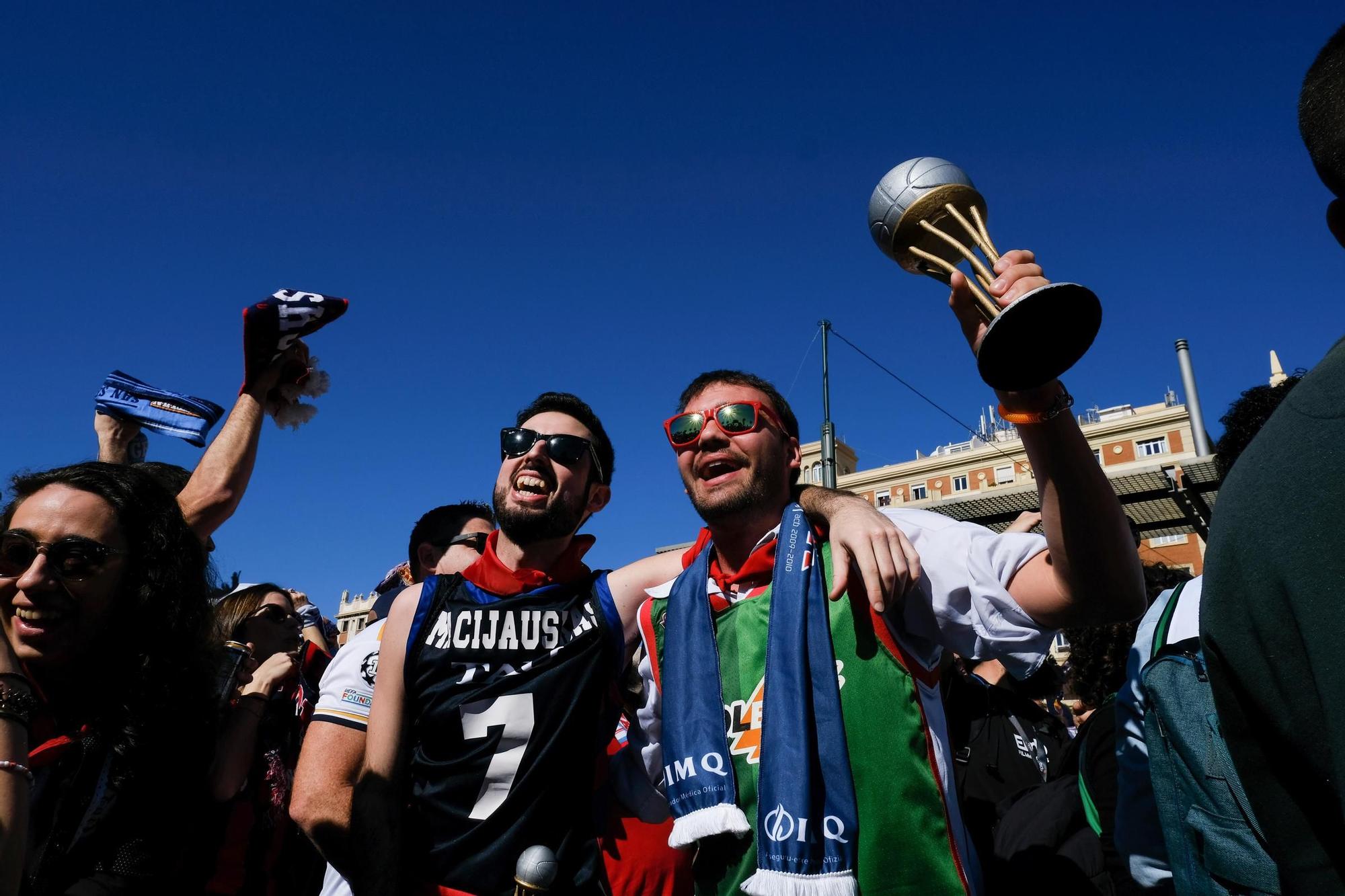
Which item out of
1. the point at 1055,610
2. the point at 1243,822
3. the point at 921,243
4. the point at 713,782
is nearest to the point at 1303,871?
the point at 1243,822

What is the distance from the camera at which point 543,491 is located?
3371mm

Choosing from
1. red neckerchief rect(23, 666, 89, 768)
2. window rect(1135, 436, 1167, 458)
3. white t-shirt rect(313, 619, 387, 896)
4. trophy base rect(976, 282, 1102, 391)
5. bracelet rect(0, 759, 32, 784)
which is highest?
window rect(1135, 436, 1167, 458)

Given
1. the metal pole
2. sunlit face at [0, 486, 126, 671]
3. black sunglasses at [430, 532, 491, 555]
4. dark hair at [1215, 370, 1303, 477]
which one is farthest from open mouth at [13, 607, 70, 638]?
the metal pole

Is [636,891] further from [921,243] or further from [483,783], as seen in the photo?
[921,243]

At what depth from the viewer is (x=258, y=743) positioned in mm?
3842

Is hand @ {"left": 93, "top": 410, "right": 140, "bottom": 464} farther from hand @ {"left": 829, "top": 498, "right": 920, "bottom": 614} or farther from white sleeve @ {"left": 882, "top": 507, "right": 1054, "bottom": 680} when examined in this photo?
white sleeve @ {"left": 882, "top": 507, "right": 1054, "bottom": 680}

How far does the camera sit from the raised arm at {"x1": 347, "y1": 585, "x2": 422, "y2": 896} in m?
2.62

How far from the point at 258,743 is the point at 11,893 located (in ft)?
7.40

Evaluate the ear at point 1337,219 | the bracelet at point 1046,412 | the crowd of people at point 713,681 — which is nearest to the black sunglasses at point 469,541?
the crowd of people at point 713,681

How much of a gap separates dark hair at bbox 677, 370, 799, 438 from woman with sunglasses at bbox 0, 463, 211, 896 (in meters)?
1.79

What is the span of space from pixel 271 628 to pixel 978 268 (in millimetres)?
3930

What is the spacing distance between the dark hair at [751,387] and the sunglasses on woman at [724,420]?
7 cm

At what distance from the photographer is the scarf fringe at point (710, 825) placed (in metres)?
2.15

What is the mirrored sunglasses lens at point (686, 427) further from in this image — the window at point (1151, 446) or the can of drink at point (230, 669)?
the window at point (1151, 446)
